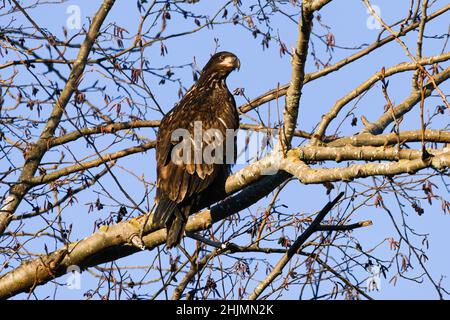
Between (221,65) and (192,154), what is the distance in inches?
49.3

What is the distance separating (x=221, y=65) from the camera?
7.48 metres

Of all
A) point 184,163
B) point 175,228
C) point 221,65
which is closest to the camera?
point 175,228

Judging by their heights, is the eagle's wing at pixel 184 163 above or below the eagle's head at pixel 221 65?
below

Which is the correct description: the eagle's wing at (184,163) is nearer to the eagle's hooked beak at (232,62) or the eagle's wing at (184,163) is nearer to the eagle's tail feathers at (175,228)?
the eagle's tail feathers at (175,228)

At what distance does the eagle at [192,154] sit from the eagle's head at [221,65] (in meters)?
0.03

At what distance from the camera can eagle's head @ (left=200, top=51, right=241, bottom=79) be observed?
24.3 ft

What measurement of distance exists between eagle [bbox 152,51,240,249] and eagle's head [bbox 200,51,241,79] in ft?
0.09

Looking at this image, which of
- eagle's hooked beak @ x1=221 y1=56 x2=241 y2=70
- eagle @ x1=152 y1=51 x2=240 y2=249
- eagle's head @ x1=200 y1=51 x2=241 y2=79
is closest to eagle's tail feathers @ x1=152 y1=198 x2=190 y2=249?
eagle @ x1=152 y1=51 x2=240 y2=249

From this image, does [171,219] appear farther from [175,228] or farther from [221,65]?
[221,65]

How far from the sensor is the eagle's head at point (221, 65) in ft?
24.3

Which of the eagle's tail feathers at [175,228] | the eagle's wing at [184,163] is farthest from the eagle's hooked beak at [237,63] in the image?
the eagle's tail feathers at [175,228]

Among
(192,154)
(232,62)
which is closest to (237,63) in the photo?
(232,62)

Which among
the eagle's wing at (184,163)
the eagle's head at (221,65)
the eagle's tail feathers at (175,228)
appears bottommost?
the eagle's tail feathers at (175,228)

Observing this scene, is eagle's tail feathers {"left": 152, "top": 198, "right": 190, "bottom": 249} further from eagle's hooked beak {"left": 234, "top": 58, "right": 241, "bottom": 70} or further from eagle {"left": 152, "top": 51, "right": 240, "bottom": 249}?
eagle's hooked beak {"left": 234, "top": 58, "right": 241, "bottom": 70}
